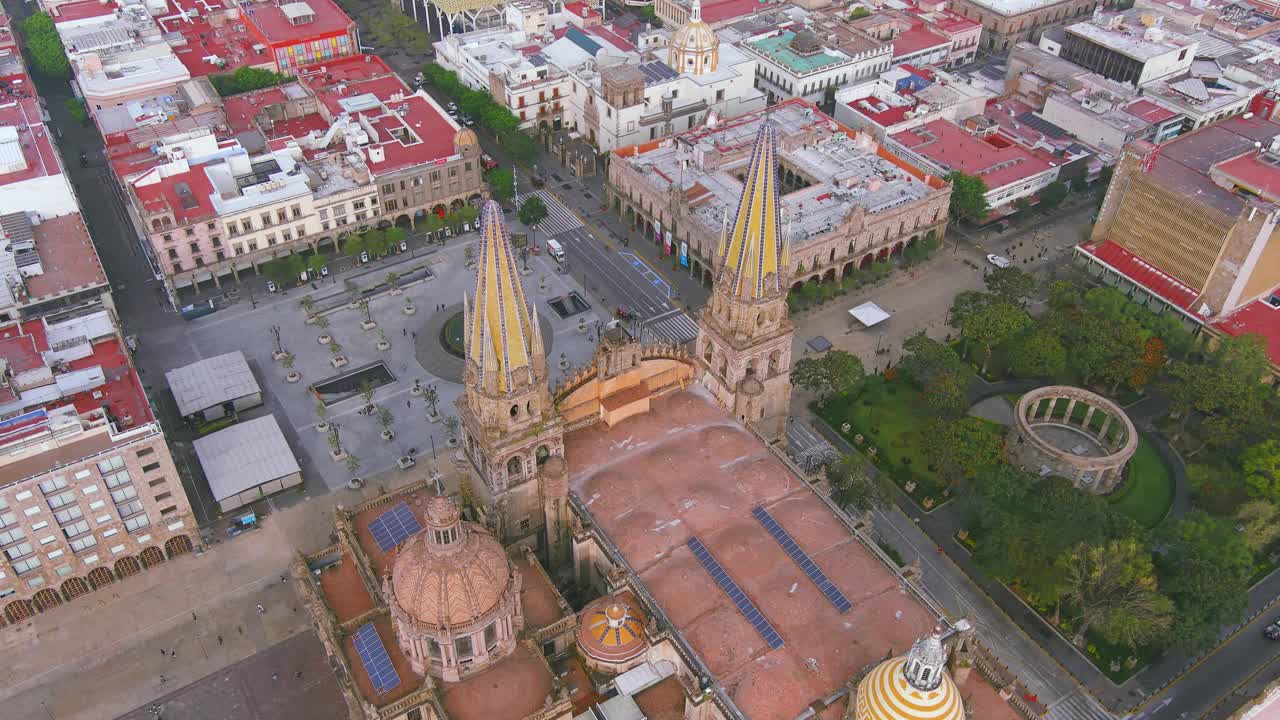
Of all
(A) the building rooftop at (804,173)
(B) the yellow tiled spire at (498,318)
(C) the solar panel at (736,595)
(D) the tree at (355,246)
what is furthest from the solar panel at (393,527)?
(A) the building rooftop at (804,173)

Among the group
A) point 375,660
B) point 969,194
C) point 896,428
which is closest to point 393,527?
point 375,660

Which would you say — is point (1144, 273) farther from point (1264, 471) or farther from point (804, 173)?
point (804, 173)

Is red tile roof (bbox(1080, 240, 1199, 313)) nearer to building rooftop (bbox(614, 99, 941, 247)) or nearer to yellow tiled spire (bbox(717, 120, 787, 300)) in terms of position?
building rooftop (bbox(614, 99, 941, 247))

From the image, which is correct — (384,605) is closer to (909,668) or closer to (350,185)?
(909,668)

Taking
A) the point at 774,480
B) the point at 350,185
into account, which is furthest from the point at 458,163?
the point at 774,480

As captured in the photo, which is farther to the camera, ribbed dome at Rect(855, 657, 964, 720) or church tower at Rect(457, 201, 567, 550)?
church tower at Rect(457, 201, 567, 550)

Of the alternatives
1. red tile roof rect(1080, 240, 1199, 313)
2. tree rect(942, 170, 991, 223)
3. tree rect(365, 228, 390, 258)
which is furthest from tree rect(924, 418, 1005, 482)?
tree rect(365, 228, 390, 258)

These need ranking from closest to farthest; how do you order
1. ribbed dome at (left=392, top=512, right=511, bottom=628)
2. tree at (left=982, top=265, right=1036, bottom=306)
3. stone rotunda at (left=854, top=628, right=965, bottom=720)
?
stone rotunda at (left=854, top=628, right=965, bottom=720), ribbed dome at (left=392, top=512, right=511, bottom=628), tree at (left=982, top=265, right=1036, bottom=306)
